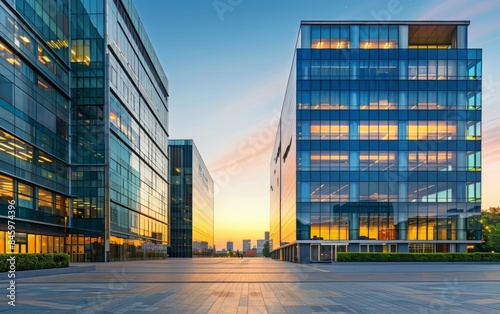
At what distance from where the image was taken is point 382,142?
58000 mm

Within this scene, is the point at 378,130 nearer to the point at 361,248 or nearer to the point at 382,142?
the point at 382,142

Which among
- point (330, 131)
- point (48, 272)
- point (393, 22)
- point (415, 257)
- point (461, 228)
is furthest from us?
point (393, 22)

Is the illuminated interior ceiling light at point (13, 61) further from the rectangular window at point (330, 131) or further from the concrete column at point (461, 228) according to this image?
the concrete column at point (461, 228)

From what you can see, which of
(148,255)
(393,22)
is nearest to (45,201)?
(148,255)

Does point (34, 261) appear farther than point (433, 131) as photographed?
No

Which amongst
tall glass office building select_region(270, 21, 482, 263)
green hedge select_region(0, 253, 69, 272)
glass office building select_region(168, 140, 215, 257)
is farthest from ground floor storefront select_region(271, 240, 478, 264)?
glass office building select_region(168, 140, 215, 257)

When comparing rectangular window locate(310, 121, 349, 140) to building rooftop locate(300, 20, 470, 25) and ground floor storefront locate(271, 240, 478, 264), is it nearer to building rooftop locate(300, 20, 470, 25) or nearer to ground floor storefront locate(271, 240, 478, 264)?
ground floor storefront locate(271, 240, 478, 264)

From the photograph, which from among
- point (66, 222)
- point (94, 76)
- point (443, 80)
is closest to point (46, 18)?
point (94, 76)

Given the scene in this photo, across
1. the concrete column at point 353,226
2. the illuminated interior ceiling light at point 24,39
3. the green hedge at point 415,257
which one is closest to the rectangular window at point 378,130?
the concrete column at point 353,226

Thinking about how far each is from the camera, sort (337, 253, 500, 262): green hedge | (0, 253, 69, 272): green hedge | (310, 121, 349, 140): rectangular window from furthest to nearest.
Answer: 1. (310, 121, 349, 140): rectangular window
2. (337, 253, 500, 262): green hedge
3. (0, 253, 69, 272): green hedge

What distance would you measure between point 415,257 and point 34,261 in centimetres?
4022

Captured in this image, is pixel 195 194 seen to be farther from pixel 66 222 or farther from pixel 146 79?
pixel 66 222

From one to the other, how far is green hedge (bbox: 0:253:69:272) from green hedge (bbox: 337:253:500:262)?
28755 mm

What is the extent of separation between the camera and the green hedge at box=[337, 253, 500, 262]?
1827 inches
